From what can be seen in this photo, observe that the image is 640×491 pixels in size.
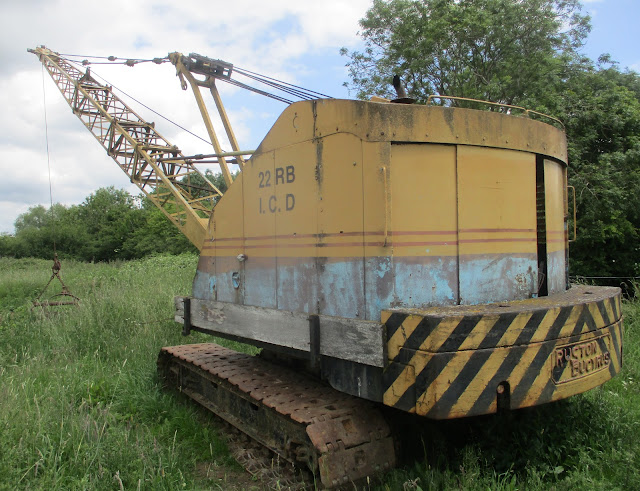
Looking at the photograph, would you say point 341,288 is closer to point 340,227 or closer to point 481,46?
point 340,227

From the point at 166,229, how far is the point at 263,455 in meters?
30.3

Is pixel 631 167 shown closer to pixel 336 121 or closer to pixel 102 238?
pixel 336 121

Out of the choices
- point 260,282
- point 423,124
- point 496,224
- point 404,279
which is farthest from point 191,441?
point 423,124

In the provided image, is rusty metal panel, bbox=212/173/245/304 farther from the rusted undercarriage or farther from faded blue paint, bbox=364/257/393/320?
faded blue paint, bbox=364/257/393/320

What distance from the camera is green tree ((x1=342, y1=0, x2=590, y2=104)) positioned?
15844mm

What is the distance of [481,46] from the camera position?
16906mm

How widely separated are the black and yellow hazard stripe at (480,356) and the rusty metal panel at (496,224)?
0.80 ft

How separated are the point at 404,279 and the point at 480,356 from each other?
599 mm

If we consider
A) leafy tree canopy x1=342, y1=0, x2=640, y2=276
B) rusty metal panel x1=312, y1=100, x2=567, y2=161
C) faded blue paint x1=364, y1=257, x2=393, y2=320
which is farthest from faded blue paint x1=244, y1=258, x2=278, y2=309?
leafy tree canopy x1=342, y1=0, x2=640, y2=276

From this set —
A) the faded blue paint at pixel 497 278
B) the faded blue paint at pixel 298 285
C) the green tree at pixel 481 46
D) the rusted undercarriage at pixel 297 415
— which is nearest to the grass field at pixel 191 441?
the rusted undercarriage at pixel 297 415

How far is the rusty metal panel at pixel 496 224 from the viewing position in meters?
3.18

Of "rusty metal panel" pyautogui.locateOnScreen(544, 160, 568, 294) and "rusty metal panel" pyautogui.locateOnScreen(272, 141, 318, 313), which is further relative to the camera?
"rusty metal panel" pyautogui.locateOnScreen(544, 160, 568, 294)

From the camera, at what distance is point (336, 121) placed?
3.22 m

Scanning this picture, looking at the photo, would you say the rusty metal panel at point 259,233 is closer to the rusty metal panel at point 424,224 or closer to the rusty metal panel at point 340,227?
the rusty metal panel at point 340,227
